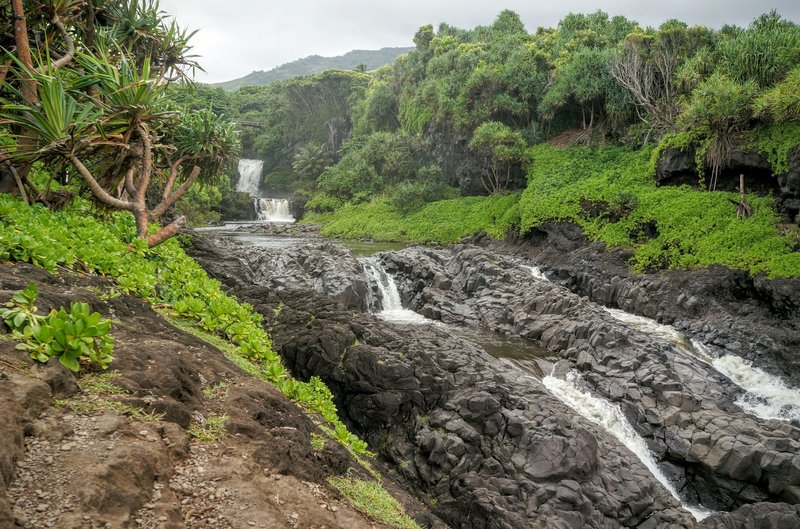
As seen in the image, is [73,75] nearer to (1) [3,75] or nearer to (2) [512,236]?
(1) [3,75]

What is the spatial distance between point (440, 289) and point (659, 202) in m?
13.4

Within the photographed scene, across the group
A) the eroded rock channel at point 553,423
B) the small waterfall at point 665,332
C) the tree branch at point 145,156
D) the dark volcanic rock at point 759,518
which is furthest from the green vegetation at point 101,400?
the small waterfall at point 665,332

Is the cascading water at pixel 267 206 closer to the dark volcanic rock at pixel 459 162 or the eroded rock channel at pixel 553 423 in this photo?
the dark volcanic rock at pixel 459 162

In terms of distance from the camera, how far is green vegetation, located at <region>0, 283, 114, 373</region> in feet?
11.6

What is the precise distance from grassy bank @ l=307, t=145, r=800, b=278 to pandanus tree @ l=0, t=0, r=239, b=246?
66.9ft

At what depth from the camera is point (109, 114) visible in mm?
7867

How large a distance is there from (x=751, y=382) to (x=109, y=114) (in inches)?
723

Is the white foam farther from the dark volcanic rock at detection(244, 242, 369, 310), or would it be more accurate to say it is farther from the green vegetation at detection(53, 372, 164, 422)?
the green vegetation at detection(53, 372, 164, 422)

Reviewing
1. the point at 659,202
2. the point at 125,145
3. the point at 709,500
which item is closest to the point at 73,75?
the point at 125,145

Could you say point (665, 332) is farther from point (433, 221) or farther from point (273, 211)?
point (273, 211)

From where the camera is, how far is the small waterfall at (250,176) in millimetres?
65750

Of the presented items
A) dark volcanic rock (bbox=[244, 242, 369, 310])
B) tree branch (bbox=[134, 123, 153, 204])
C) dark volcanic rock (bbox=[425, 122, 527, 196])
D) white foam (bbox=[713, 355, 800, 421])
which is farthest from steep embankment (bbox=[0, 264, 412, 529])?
dark volcanic rock (bbox=[425, 122, 527, 196])

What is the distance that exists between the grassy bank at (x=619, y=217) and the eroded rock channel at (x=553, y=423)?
5.53 m

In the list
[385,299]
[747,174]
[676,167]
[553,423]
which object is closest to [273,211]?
[385,299]
